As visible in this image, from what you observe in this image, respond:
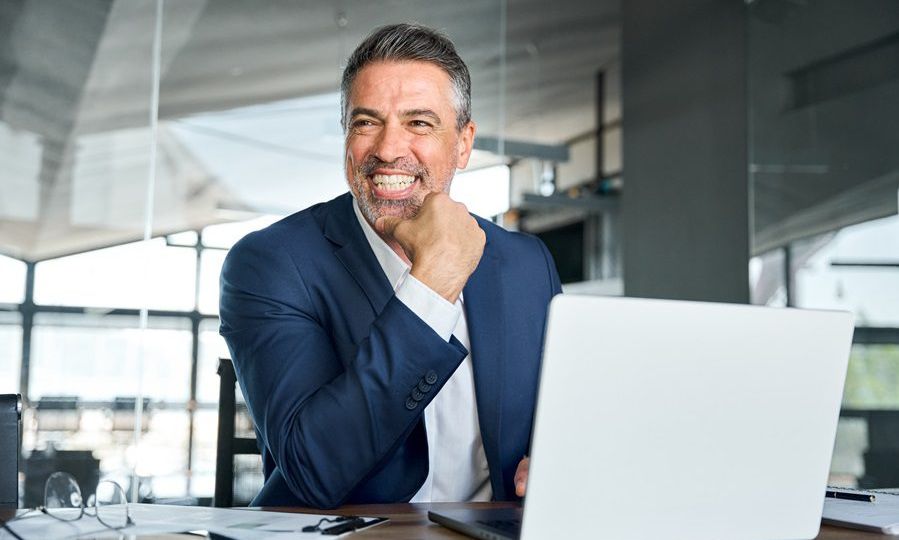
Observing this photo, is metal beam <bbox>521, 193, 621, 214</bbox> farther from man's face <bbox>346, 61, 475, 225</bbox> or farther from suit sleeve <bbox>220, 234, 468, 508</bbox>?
suit sleeve <bbox>220, 234, 468, 508</bbox>

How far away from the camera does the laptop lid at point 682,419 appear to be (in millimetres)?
813

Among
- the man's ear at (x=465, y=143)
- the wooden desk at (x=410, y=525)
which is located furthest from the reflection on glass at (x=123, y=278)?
the wooden desk at (x=410, y=525)

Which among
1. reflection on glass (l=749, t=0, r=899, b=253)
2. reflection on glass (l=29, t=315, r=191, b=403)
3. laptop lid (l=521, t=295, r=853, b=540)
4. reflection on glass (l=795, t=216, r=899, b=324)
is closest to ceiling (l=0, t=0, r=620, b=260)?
reflection on glass (l=29, t=315, r=191, b=403)

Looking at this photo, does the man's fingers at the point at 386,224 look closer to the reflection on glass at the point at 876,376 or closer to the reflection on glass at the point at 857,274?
the reflection on glass at the point at 857,274

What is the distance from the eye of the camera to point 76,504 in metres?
1.18

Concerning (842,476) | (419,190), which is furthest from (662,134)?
(419,190)

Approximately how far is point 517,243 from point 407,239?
0.50 m

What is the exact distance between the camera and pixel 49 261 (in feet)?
10.1

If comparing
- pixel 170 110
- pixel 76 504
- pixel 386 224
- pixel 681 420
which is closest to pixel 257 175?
pixel 170 110

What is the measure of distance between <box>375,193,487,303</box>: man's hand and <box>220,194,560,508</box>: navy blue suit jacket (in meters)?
0.07

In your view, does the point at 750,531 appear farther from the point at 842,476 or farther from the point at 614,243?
the point at 614,243

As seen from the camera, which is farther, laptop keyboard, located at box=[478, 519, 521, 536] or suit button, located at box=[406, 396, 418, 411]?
suit button, located at box=[406, 396, 418, 411]

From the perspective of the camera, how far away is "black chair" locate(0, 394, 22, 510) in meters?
1.33

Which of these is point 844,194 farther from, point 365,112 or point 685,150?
point 365,112
